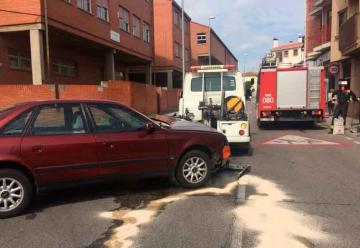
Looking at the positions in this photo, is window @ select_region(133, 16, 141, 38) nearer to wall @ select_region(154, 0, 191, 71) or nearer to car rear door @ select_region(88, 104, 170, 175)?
wall @ select_region(154, 0, 191, 71)

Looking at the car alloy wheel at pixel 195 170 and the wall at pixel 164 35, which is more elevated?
the wall at pixel 164 35

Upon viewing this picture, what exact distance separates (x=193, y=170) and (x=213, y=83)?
5304 mm

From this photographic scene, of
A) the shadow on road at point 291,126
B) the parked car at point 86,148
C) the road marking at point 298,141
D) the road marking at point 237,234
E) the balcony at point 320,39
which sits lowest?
the shadow on road at point 291,126

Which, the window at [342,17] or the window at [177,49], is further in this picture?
Answer: the window at [177,49]

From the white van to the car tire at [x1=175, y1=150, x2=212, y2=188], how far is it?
3454 millimetres

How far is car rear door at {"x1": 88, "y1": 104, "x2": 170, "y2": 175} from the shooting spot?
6.18 m

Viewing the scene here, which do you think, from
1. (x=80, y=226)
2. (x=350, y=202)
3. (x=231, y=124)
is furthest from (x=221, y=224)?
(x=231, y=124)

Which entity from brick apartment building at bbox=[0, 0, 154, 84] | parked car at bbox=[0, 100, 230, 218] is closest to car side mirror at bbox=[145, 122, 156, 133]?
parked car at bbox=[0, 100, 230, 218]

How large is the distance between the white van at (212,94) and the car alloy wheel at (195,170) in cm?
348

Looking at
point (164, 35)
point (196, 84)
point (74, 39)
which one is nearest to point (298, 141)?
point (196, 84)

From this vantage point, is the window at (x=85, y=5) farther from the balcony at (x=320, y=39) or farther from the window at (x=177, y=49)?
the window at (x=177, y=49)

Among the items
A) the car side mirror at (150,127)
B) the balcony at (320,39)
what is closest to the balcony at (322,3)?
the balcony at (320,39)

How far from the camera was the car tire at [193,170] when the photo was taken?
22.6 feet

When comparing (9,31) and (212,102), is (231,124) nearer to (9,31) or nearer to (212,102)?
(212,102)
